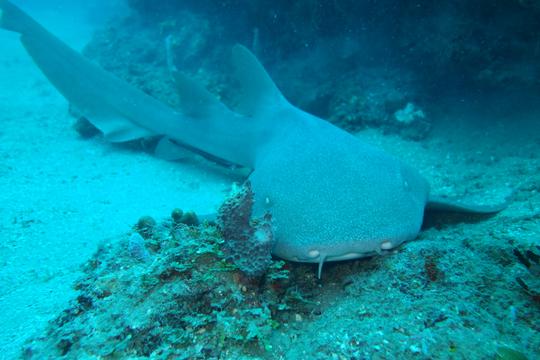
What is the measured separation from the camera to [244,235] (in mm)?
2014

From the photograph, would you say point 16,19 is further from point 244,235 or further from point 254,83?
point 244,235

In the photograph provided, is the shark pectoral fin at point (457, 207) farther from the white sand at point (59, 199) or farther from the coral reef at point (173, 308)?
the white sand at point (59, 199)

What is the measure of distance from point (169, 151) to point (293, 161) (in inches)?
129

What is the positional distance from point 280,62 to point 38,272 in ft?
23.5

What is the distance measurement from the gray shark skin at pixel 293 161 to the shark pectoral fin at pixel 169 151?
0.9 inches

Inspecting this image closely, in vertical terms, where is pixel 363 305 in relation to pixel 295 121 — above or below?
below

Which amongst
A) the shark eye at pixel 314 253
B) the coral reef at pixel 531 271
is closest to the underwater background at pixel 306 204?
the coral reef at pixel 531 271

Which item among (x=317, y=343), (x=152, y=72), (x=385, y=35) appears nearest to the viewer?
(x=317, y=343)

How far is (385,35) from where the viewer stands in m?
7.44

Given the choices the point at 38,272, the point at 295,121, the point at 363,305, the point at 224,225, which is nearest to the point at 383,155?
the point at 295,121

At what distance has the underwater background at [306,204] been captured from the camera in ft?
5.55

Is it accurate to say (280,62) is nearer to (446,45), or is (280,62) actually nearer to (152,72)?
(152,72)

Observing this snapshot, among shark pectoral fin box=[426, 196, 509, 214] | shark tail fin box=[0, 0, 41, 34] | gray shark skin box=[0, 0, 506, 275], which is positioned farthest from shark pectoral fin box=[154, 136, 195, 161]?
shark pectoral fin box=[426, 196, 509, 214]

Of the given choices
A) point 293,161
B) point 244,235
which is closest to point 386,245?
point 244,235
